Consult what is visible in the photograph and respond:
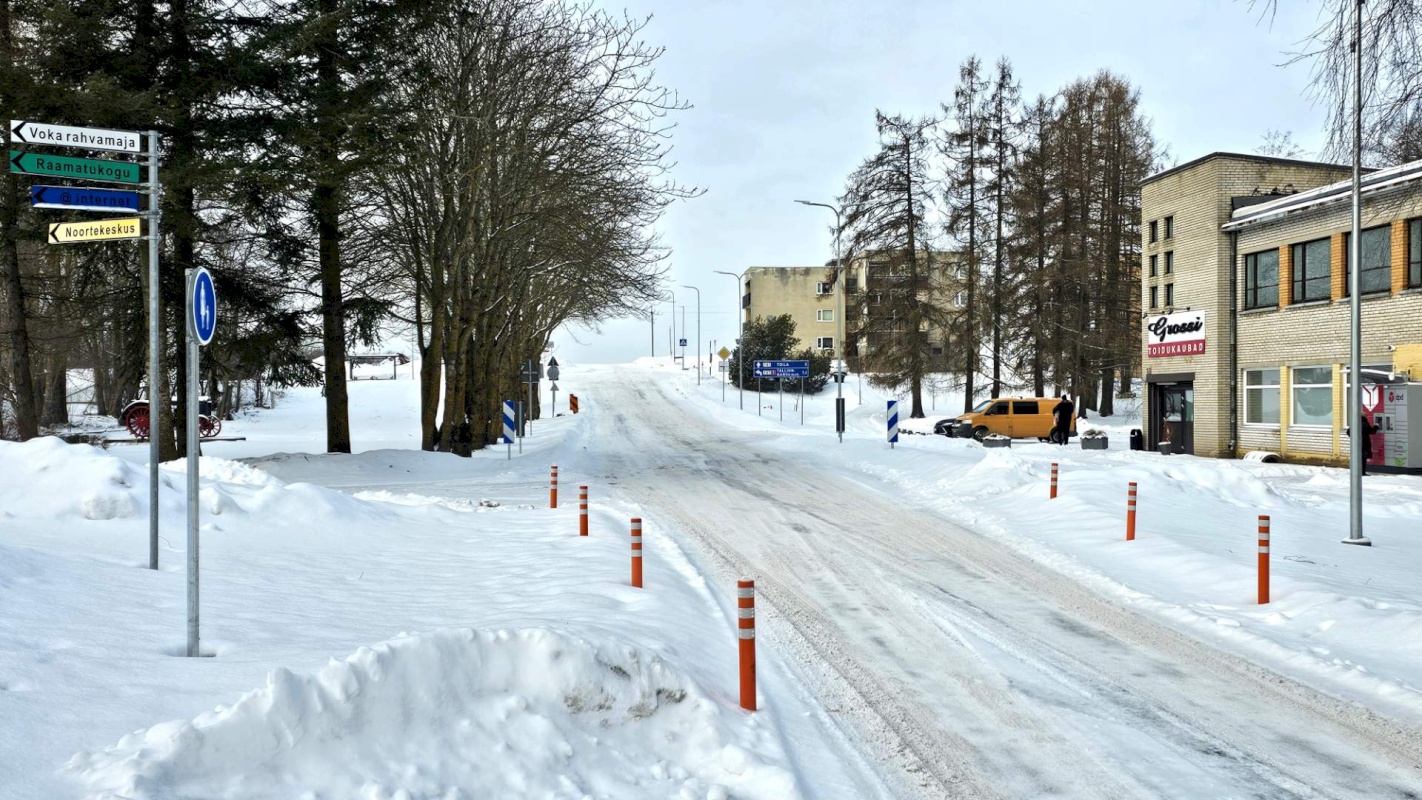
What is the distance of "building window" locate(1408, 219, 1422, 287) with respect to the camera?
2352 cm

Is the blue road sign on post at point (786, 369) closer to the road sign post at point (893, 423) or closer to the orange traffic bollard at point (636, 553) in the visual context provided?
the road sign post at point (893, 423)

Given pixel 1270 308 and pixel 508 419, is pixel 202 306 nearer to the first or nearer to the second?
pixel 508 419

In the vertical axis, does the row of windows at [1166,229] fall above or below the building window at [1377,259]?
above

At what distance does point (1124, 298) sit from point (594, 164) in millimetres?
26540

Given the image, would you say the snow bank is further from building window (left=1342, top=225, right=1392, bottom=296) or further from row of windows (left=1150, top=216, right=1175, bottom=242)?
row of windows (left=1150, top=216, right=1175, bottom=242)

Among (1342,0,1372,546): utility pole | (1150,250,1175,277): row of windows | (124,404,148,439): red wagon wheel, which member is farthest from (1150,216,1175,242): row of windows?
(124,404,148,439): red wagon wheel

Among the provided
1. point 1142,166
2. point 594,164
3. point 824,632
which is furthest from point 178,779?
point 1142,166

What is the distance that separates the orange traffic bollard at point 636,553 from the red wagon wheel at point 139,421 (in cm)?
2864

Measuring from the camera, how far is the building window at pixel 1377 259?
2453cm

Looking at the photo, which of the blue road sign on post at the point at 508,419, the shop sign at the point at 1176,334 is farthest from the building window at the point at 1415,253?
the blue road sign on post at the point at 508,419

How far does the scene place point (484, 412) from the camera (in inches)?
1232

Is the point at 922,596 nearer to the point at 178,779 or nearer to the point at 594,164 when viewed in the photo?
the point at 178,779

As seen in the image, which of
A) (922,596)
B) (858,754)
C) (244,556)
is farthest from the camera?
(922,596)

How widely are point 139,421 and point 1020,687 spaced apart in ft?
113
